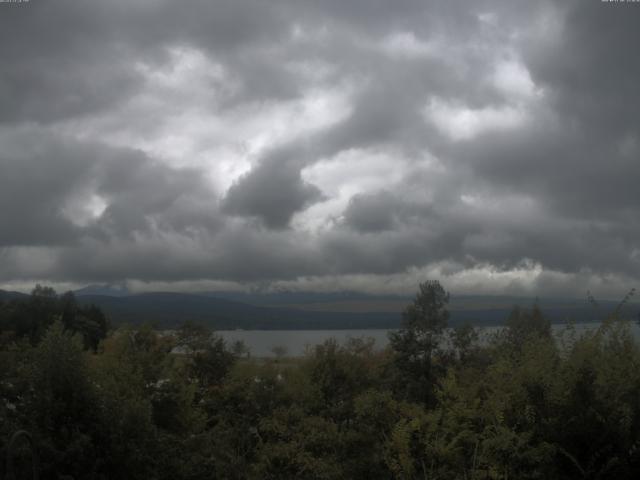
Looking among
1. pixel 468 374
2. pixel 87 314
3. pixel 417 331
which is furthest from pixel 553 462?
pixel 87 314

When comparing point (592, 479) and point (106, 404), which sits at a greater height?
point (106, 404)

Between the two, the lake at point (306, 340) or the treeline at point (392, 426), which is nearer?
the treeline at point (392, 426)

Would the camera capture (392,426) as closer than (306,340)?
Yes

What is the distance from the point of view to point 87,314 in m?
73.7

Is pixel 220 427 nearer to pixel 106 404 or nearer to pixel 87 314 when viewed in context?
pixel 106 404

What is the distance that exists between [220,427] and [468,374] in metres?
8.54

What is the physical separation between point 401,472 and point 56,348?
6.90 meters

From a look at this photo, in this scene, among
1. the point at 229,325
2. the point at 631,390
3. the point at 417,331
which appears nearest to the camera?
the point at 631,390

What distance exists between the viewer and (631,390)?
41.1ft

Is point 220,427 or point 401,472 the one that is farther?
point 220,427

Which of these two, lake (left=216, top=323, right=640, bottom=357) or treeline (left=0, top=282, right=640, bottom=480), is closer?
treeline (left=0, top=282, right=640, bottom=480)

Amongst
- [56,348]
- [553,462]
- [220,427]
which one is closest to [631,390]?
[553,462]

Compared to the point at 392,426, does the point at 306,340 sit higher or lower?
higher

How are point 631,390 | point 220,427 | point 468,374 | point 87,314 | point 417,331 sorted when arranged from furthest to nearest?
point 87,314, point 417,331, point 468,374, point 220,427, point 631,390
